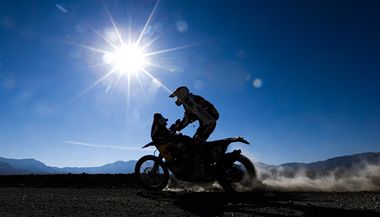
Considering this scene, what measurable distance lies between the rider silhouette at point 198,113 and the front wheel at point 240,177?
1298 millimetres

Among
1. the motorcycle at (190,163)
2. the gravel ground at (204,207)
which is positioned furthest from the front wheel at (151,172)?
the gravel ground at (204,207)

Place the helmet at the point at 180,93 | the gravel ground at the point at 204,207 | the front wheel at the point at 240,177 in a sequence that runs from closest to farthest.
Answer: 1. the gravel ground at the point at 204,207
2. the front wheel at the point at 240,177
3. the helmet at the point at 180,93

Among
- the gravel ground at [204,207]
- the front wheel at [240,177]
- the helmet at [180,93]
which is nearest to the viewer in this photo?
the gravel ground at [204,207]

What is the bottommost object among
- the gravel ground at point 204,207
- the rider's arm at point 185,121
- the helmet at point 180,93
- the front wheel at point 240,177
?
the gravel ground at point 204,207

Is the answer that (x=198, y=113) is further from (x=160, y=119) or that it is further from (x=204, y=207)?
(x=204, y=207)

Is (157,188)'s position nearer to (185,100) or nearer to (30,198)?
(185,100)

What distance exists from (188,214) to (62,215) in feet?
7.44

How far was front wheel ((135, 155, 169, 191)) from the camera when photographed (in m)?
11.9

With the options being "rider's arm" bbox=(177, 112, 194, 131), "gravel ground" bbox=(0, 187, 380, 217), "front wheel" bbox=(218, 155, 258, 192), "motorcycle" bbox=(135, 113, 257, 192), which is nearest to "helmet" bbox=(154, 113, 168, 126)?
"motorcycle" bbox=(135, 113, 257, 192)

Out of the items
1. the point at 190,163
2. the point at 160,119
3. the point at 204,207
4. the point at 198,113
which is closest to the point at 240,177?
the point at 190,163

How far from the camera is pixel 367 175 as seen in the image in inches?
460

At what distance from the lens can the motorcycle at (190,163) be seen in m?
11.6

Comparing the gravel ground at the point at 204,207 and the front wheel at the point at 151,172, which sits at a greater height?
the front wheel at the point at 151,172

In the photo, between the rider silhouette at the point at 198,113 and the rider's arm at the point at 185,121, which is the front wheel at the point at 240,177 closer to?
the rider silhouette at the point at 198,113
